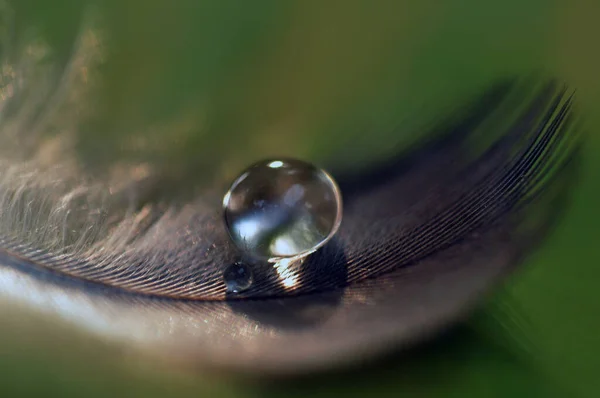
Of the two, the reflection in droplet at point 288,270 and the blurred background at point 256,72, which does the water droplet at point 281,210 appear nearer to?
the reflection in droplet at point 288,270


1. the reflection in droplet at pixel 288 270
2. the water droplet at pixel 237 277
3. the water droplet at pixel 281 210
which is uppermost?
the water droplet at pixel 281 210

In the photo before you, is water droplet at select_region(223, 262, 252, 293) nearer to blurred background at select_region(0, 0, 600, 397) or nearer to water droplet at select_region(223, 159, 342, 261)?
water droplet at select_region(223, 159, 342, 261)

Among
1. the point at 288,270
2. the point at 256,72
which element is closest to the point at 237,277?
the point at 288,270

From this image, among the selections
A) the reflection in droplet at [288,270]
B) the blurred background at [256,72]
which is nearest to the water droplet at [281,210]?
the reflection in droplet at [288,270]

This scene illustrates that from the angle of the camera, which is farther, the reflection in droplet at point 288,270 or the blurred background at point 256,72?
the blurred background at point 256,72

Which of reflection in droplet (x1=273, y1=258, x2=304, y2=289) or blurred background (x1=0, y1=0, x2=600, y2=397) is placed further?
blurred background (x1=0, y1=0, x2=600, y2=397)

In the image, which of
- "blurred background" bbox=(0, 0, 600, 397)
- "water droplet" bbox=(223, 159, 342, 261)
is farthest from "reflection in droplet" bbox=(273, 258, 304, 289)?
"blurred background" bbox=(0, 0, 600, 397)
